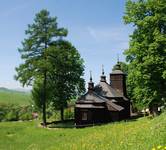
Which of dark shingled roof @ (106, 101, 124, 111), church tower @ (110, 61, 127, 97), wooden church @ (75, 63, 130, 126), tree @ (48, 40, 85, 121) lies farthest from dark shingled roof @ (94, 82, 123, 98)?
tree @ (48, 40, 85, 121)

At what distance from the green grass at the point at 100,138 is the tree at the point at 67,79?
45.5 ft

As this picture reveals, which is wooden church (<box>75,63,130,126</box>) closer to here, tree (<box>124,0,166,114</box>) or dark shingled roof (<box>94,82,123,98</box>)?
dark shingled roof (<box>94,82,123,98</box>)

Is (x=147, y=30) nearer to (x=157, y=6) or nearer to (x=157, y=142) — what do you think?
(x=157, y=6)

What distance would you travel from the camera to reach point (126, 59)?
44.3m

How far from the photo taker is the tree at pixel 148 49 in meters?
40.9

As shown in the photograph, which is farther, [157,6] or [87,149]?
[157,6]

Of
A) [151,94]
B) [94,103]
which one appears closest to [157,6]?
[151,94]

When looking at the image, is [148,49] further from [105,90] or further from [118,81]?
[118,81]

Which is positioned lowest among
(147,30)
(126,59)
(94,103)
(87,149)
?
(87,149)

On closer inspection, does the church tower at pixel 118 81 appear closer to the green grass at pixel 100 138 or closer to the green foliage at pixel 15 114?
the green grass at pixel 100 138

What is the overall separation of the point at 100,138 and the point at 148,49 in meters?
20.5

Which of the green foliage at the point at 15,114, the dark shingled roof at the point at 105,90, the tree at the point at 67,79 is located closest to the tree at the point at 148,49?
the dark shingled roof at the point at 105,90

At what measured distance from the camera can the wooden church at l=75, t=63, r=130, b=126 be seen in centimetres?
5447

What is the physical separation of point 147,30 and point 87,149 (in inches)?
1055
